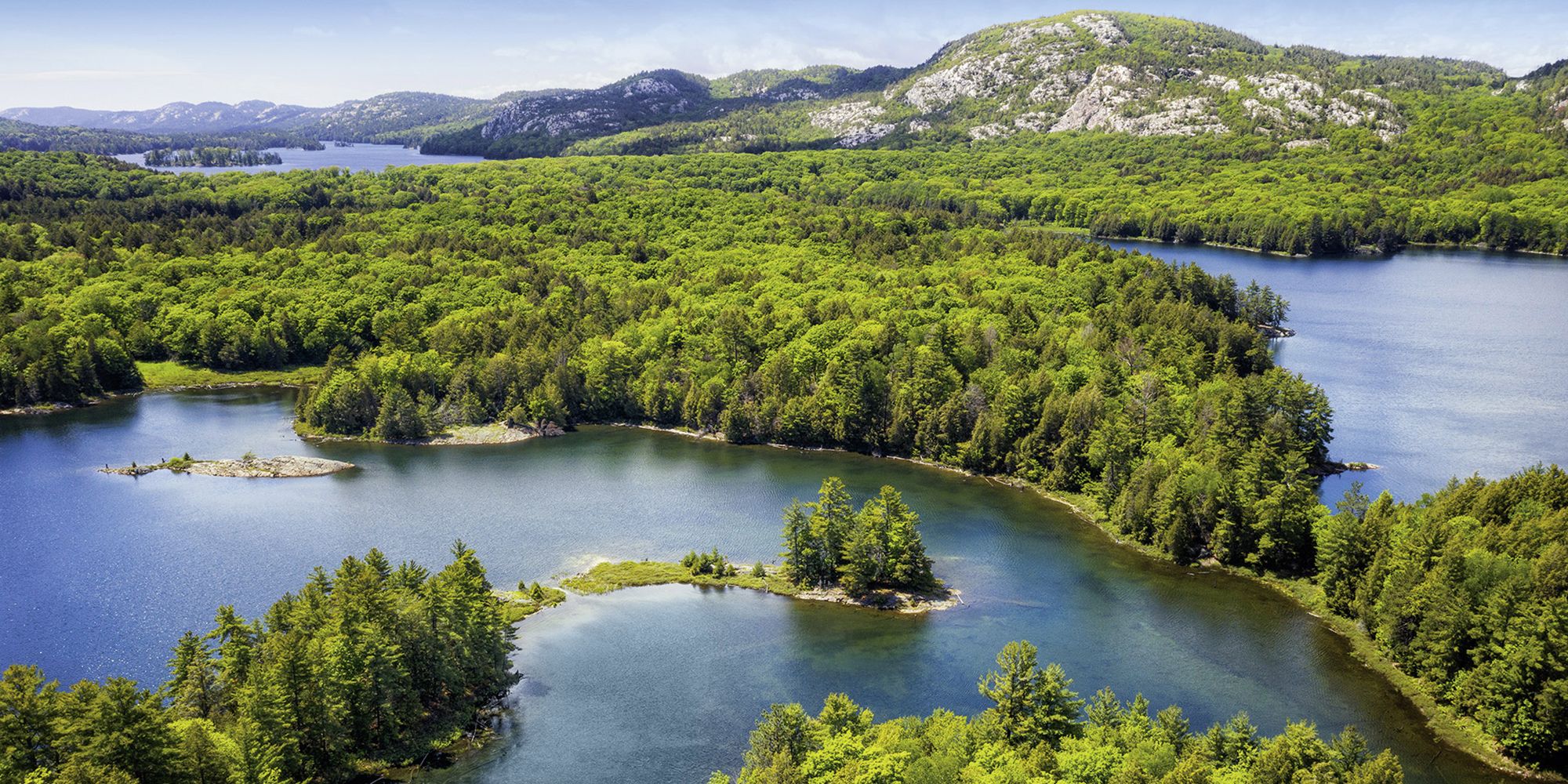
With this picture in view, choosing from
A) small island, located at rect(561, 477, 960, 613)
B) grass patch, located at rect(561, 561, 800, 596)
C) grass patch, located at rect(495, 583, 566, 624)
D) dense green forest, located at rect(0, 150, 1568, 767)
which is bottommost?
grass patch, located at rect(495, 583, 566, 624)

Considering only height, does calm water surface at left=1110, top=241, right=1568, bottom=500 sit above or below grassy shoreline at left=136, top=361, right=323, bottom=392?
above

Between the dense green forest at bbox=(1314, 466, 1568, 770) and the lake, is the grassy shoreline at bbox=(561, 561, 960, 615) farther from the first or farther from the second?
the dense green forest at bbox=(1314, 466, 1568, 770)

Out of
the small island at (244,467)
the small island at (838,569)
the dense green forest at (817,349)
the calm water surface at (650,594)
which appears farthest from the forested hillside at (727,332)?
the small island at (838,569)

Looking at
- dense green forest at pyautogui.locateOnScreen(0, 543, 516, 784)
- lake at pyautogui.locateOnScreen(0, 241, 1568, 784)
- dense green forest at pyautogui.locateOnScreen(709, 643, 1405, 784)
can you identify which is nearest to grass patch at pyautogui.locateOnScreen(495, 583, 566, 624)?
lake at pyautogui.locateOnScreen(0, 241, 1568, 784)

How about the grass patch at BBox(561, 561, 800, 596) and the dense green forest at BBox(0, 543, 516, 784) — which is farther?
the grass patch at BBox(561, 561, 800, 596)

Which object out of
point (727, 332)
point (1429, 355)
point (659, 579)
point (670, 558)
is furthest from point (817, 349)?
point (1429, 355)

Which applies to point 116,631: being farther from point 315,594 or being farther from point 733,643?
point 733,643

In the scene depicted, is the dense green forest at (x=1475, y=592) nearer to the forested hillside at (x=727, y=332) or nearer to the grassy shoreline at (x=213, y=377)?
the forested hillside at (x=727, y=332)
